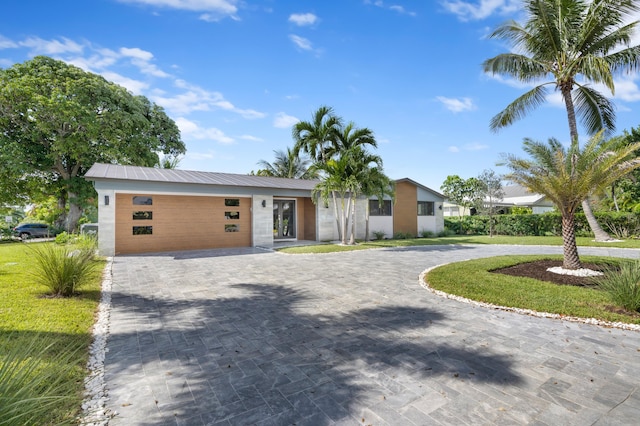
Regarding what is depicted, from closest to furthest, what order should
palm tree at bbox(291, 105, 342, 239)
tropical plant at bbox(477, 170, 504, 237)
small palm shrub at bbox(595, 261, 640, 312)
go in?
small palm shrub at bbox(595, 261, 640, 312), palm tree at bbox(291, 105, 342, 239), tropical plant at bbox(477, 170, 504, 237)

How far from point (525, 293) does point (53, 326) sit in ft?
27.5

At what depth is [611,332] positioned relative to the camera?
4.41 m

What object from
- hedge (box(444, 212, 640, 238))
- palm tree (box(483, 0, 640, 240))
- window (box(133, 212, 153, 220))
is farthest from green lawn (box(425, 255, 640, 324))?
hedge (box(444, 212, 640, 238))

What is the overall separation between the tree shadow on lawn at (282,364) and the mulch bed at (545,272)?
4379mm

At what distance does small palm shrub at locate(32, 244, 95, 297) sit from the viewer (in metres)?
6.01

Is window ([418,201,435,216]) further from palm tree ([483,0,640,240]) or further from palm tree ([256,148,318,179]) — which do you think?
palm tree ([256,148,318,179])

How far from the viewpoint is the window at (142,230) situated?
1352 cm

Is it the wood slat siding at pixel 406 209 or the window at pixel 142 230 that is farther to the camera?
the wood slat siding at pixel 406 209

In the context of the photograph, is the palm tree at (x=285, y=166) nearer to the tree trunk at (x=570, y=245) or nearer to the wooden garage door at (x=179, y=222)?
the wooden garage door at (x=179, y=222)

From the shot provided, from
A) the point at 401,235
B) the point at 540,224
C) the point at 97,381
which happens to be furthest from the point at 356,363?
the point at 540,224

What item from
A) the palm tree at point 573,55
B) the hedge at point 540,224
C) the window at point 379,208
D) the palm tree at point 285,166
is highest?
the palm tree at point 573,55

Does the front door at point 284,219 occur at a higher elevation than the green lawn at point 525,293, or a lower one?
higher

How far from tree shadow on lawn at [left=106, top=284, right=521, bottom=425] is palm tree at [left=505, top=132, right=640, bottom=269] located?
18.9ft

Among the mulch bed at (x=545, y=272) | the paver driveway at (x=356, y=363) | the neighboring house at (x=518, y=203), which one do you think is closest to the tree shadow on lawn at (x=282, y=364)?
the paver driveway at (x=356, y=363)
